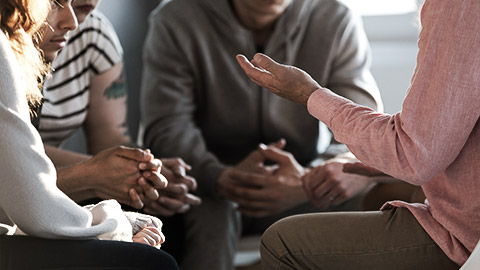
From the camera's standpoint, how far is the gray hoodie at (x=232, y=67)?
2.14m

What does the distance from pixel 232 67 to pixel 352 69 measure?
13.5 inches

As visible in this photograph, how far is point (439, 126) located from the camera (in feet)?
3.51

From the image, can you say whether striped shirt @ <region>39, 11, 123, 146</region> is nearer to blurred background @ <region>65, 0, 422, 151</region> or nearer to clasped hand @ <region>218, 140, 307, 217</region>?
clasped hand @ <region>218, 140, 307, 217</region>

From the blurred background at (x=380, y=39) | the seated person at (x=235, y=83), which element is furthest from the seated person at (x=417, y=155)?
the blurred background at (x=380, y=39)

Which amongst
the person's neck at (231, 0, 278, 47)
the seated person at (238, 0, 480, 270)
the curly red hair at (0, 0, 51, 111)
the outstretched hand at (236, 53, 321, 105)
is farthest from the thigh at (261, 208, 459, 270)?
the person's neck at (231, 0, 278, 47)

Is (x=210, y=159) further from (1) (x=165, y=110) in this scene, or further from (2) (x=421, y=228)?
(2) (x=421, y=228)

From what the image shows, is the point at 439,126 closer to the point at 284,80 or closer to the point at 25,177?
the point at 284,80

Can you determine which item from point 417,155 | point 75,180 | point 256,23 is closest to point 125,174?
point 75,180

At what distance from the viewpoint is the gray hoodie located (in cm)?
214

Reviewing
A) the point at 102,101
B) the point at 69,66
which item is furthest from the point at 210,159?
the point at 69,66

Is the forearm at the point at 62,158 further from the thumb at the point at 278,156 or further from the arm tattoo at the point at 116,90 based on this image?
the thumb at the point at 278,156

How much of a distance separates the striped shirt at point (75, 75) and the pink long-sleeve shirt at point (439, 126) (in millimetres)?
861

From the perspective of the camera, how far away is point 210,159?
2088mm

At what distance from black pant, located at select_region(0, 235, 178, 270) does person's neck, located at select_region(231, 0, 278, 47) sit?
A: 116 cm
